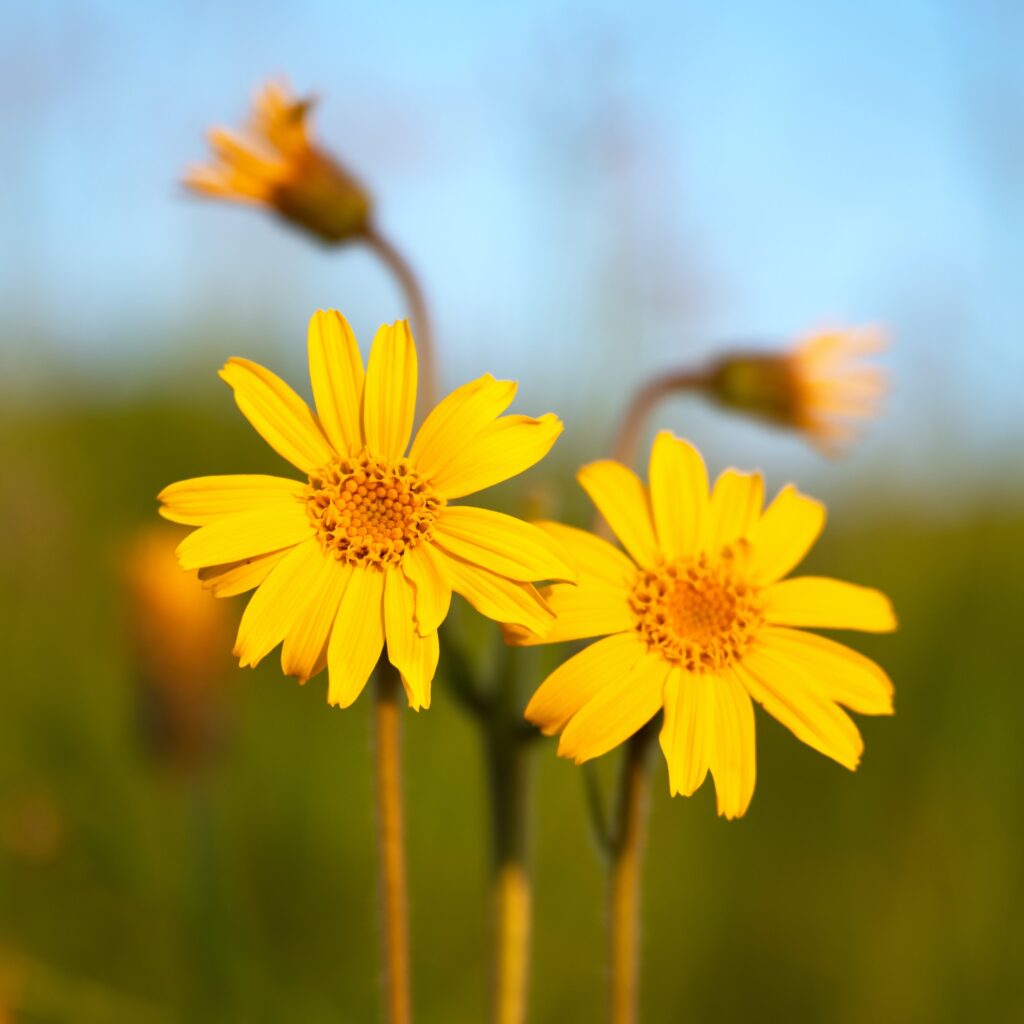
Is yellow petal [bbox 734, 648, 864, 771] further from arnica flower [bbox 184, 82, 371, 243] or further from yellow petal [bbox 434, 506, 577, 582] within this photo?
arnica flower [bbox 184, 82, 371, 243]

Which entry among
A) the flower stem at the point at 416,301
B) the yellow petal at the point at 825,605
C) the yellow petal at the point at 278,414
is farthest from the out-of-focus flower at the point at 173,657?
the yellow petal at the point at 825,605

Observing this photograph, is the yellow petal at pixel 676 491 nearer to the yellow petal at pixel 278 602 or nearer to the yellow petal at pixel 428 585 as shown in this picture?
the yellow petal at pixel 428 585

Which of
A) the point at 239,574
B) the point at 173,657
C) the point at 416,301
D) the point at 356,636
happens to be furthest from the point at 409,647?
the point at 173,657

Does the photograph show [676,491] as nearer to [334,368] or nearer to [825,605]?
[825,605]

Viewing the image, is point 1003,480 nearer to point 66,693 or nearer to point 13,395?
point 66,693

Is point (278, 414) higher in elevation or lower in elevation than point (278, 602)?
higher

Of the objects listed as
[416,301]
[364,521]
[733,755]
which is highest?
[416,301]
